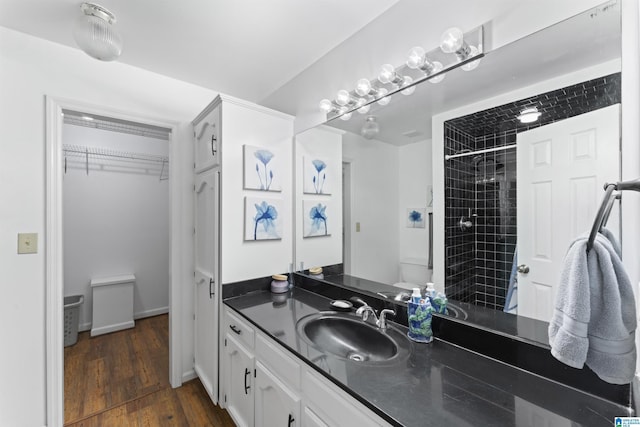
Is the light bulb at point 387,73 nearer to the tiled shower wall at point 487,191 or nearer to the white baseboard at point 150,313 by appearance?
the tiled shower wall at point 487,191

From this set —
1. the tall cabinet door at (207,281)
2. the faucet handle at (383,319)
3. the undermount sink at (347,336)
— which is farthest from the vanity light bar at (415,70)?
the undermount sink at (347,336)

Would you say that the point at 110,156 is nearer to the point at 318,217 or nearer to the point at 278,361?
the point at 318,217

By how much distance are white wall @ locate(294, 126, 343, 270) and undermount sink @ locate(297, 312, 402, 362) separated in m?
0.50

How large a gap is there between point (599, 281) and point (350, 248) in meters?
1.24

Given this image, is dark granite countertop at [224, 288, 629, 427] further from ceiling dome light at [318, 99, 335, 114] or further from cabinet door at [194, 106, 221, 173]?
ceiling dome light at [318, 99, 335, 114]

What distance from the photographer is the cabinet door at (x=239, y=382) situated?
56.6 inches

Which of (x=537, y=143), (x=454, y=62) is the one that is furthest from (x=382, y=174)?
(x=537, y=143)

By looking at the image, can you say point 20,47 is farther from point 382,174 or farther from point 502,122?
point 502,122

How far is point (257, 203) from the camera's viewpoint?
1900 millimetres

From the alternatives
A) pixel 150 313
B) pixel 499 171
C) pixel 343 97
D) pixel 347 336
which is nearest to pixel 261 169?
pixel 343 97

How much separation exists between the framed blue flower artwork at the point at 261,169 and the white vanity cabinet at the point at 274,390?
864 millimetres

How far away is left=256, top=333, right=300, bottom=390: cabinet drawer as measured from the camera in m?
1.10

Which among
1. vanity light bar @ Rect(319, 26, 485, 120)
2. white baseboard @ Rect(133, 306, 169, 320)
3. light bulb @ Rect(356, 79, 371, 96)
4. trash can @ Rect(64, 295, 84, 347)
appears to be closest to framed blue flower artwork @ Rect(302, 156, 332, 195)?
vanity light bar @ Rect(319, 26, 485, 120)

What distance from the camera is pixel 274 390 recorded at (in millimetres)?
1227
